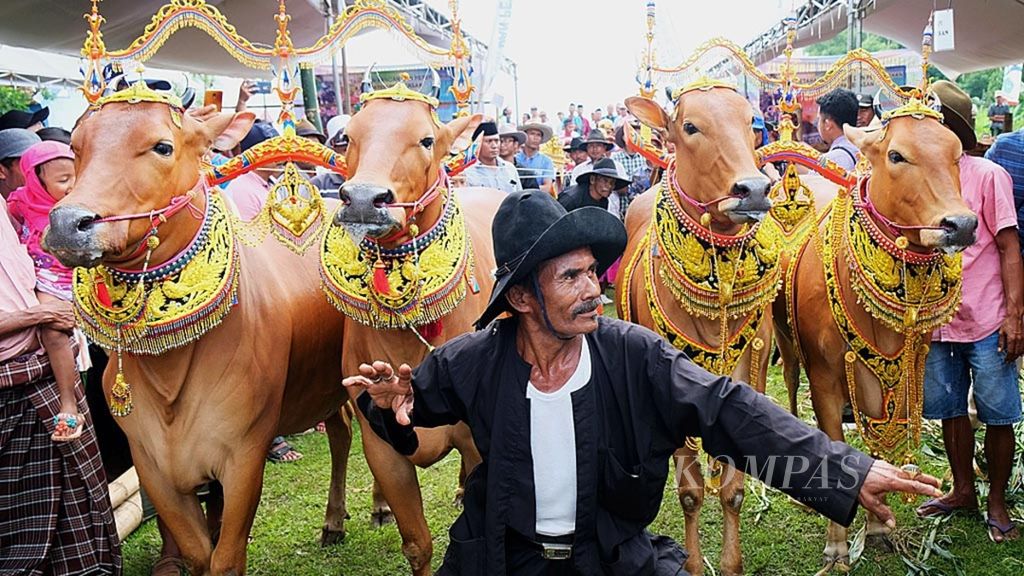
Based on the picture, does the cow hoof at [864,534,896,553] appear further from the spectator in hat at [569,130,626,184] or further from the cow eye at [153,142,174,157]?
the spectator in hat at [569,130,626,184]

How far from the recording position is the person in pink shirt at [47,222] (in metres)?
3.90

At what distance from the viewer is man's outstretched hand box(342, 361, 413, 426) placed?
2.69 metres

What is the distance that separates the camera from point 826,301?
184 inches

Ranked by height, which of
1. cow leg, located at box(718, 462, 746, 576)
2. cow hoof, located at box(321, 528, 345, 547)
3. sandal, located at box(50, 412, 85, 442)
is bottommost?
cow hoof, located at box(321, 528, 345, 547)

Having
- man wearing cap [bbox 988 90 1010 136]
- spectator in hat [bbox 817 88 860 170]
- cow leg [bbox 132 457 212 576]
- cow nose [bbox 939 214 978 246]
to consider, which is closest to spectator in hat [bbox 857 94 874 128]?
spectator in hat [bbox 817 88 860 170]

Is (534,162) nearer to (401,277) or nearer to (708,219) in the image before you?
(708,219)

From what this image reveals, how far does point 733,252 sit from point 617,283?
1.57 m

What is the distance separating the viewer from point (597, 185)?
8711 millimetres

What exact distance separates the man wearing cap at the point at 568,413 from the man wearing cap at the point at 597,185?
5.77 m

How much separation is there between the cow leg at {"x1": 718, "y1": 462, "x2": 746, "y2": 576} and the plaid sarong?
3.03m

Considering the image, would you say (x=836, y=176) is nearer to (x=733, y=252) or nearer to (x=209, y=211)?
(x=733, y=252)

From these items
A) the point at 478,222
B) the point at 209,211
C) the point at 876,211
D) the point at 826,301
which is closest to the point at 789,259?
the point at 826,301

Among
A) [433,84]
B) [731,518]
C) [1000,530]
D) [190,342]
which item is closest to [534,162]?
[433,84]

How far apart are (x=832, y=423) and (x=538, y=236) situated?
8.76 ft
